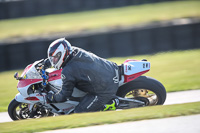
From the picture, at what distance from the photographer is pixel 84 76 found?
15.0 ft

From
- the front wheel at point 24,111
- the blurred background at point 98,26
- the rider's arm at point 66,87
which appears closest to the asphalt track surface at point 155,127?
the rider's arm at point 66,87

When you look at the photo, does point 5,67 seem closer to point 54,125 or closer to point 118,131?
point 54,125

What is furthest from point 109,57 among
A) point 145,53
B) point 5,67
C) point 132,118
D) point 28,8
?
point 28,8

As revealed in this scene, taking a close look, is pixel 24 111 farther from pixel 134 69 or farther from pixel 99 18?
pixel 99 18

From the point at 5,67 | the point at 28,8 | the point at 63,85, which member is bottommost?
the point at 5,67

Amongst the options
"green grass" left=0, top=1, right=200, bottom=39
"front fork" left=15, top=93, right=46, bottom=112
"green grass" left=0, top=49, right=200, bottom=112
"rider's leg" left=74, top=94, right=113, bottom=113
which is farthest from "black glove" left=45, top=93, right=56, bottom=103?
"green grass" left=0, top=1, right=200, bottom=39

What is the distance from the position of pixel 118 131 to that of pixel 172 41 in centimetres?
724

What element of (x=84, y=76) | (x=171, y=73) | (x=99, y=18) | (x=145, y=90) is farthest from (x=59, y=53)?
(x=99, y=18)

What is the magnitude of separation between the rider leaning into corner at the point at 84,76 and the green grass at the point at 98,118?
1.65 ft

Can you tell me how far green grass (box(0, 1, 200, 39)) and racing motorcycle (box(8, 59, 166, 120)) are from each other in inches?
387

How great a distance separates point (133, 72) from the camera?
4.86 meters

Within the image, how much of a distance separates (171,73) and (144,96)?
3.20 m

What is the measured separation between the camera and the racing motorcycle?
4.85 meters

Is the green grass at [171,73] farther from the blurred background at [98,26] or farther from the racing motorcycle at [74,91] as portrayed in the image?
the racing motorcycle at [74,91]
